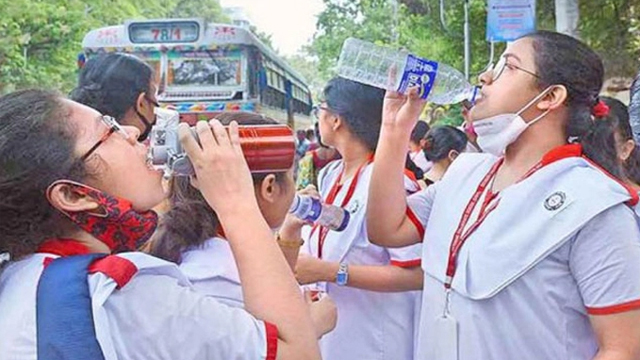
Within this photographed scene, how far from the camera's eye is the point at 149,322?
1.10m

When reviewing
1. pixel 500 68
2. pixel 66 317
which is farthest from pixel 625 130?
pixel 66 317

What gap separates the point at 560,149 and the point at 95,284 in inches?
48.4

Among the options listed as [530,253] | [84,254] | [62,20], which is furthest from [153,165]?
[62,20]

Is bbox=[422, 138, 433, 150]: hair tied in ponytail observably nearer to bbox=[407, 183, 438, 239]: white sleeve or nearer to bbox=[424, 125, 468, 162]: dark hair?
bbox=[424, 125, 468, 162]: dark hair

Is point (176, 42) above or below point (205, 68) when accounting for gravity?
above

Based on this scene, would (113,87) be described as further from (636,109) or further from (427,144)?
(427,144)

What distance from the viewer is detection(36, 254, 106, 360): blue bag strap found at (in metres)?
1.04

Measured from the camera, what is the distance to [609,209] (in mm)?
1608

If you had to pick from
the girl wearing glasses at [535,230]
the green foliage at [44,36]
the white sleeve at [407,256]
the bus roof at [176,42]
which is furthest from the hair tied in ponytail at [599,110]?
the green foliage at [44,36]

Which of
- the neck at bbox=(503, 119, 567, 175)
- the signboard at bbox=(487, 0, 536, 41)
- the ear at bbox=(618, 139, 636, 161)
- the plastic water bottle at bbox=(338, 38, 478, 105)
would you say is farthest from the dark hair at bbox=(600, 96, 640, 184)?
the signboard at bbox=(487, 0, 536, 41)

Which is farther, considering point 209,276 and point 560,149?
point 560,149

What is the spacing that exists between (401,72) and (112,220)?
44.3 inches

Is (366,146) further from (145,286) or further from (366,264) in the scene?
(145,286)

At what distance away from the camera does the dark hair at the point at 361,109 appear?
2525 mm
